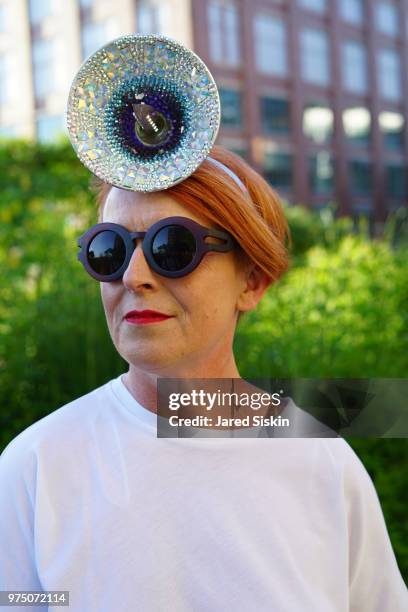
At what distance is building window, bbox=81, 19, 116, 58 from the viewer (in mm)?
31062

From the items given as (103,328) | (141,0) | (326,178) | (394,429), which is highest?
(141,0)

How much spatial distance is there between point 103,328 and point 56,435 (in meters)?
2.10

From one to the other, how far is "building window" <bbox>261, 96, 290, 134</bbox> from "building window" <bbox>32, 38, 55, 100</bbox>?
9.38 m

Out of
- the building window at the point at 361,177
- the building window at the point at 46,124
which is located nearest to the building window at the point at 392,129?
the building window at the point at 361,177

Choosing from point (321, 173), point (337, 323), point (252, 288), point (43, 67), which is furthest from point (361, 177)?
point (252, 288)

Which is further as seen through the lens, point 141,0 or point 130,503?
point 141,0

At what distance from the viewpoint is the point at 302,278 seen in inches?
189

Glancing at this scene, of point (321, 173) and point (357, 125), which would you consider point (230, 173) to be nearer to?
point (321, 173)

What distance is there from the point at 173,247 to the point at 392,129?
135 ft

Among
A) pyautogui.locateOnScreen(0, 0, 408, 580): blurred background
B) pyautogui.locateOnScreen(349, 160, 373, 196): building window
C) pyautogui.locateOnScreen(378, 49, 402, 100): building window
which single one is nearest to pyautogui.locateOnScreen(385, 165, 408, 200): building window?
pyautogui.locateOnScreen(0, 0, 408, 580): blurred background

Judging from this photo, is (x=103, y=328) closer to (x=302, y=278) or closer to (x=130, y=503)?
(x=302, y=278)

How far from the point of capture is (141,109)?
1242mm

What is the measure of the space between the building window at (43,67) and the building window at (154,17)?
14.2ft

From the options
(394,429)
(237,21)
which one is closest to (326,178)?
(237,21)
